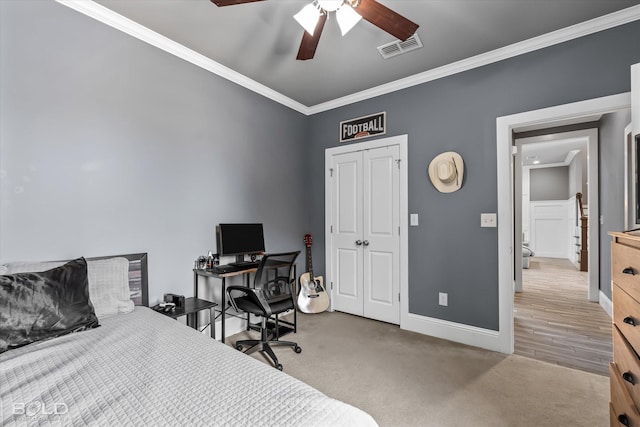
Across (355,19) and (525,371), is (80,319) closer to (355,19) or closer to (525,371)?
(355,19)

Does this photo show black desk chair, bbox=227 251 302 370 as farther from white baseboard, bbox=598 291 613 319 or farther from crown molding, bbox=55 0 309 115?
white baseboard, bbox=598 291 613 319

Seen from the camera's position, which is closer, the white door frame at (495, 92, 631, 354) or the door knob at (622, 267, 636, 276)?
the door knob at (622, 267, 636, 276)

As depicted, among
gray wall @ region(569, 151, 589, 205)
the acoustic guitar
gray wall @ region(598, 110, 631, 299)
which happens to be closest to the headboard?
the acoustic guitar

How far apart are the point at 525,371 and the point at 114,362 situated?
277cm

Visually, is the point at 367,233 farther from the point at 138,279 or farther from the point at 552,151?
the point at 552,151

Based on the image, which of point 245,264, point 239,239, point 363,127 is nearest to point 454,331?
point 245,264

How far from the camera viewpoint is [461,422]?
171 cm

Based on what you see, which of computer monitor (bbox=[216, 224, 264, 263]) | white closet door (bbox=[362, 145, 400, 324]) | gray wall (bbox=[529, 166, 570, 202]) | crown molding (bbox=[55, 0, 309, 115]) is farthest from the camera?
gray wall (bbox=[529, 166, 570, 202])

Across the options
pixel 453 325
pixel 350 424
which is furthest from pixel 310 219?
pixel 350 424

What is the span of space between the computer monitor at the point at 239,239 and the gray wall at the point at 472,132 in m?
1.67

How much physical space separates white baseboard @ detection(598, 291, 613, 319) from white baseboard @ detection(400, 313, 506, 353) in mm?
2033

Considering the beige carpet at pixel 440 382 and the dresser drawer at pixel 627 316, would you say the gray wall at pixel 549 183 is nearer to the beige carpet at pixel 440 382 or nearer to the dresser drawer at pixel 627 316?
the beige carpet at pixel 440 382

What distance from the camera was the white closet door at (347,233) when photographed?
11.7 ft

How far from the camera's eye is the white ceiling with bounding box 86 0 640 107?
81.4 inches
